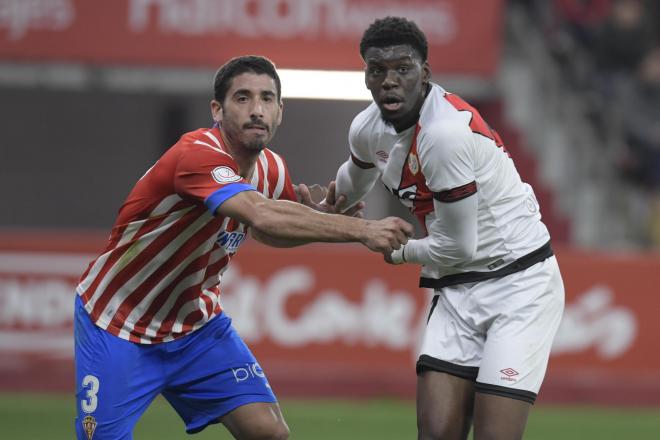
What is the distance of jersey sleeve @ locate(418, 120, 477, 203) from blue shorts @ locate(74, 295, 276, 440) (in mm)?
1449

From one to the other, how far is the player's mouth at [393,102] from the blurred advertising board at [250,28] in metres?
7.61

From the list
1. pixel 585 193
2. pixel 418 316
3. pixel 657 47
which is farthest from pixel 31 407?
pixel 657 47

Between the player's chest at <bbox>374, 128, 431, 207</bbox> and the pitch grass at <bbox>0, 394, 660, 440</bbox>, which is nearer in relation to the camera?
the player's chest at <bbox>374, 128, 431, 207</bbox>

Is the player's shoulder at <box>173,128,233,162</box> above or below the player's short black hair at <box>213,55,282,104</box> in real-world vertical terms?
below

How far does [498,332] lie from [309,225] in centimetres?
117

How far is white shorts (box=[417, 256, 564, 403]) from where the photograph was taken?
6.16 metres

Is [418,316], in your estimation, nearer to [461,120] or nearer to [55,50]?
[55,50]

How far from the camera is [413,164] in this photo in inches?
244

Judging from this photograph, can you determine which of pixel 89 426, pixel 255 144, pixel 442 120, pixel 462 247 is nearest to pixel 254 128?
pixel 255 144

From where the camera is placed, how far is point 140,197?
6.32m

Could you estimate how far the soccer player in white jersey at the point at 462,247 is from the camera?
6.03 m

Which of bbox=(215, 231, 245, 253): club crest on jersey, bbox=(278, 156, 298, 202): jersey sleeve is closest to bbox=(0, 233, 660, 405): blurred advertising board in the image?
bbox=(278, 156, 298, 202): jersey sleeve

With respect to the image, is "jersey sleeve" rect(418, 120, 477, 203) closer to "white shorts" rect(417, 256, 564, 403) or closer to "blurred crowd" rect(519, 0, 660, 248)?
"white shorts" rect(417, 256, 564, 403)

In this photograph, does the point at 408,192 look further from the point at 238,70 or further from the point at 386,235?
the point at 238,70
